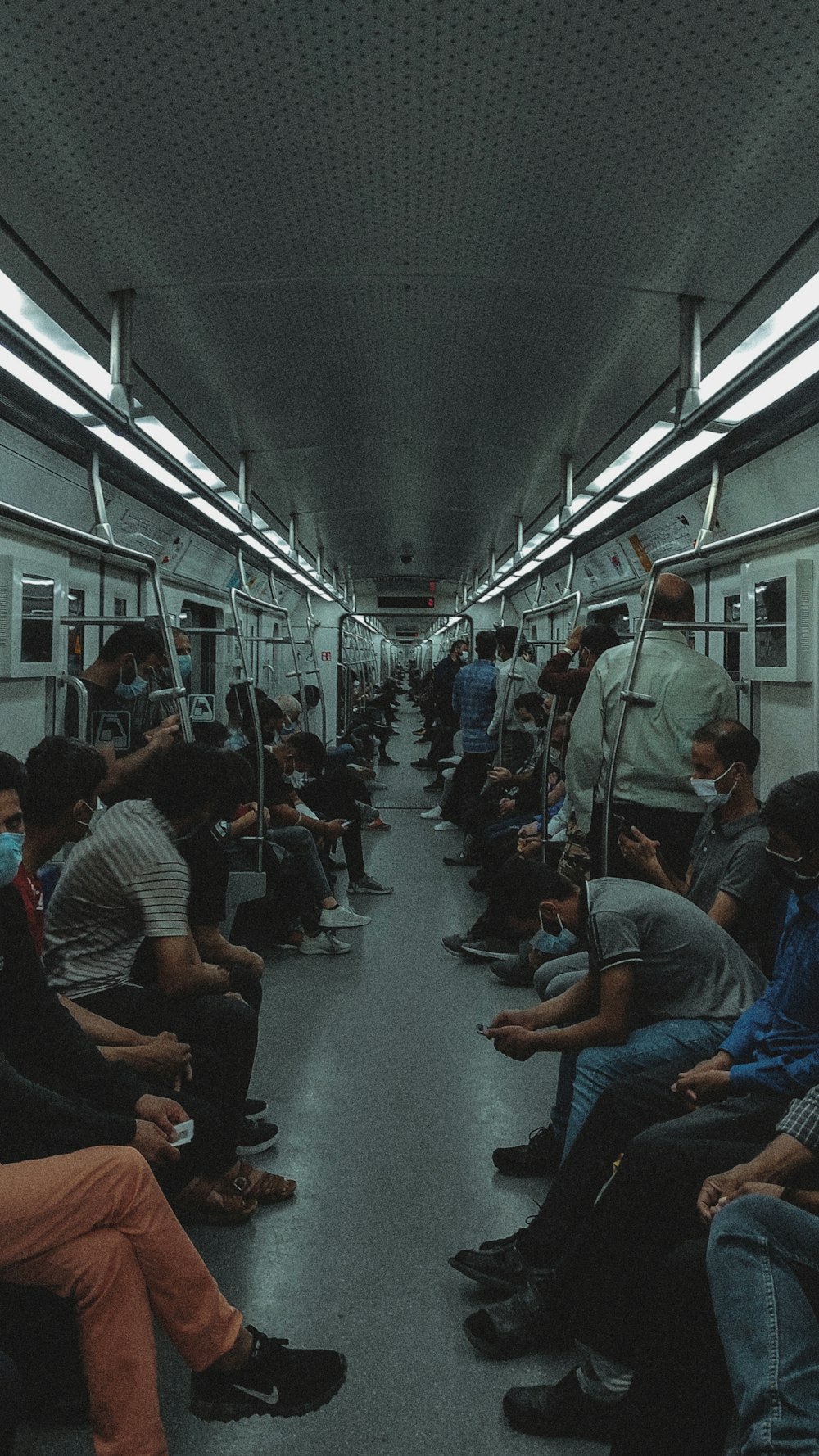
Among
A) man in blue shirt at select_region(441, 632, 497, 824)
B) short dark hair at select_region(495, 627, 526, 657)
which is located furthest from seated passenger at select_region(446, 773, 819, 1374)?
man in blue shirt at select_region(441, 632, 497, 824)

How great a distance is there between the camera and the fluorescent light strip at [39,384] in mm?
3208

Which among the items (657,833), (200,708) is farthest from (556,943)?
(200,708)

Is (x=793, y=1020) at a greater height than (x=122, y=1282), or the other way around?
(x=793, y=1020)

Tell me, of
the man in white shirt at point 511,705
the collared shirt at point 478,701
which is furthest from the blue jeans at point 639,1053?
the collared shirt at point 478,701

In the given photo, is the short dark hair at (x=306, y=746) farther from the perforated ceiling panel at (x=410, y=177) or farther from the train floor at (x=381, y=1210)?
the perforated ceiling panel at (x=410, y=177)

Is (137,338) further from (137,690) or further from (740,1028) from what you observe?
(740,1028)

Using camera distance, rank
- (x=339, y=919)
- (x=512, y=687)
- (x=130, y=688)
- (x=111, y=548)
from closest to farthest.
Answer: (x=111, y=548)
(x=130, y=688)
(x=339, y=919)
(x=512, y=687)

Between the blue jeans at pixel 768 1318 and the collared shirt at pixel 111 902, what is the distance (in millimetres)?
1674

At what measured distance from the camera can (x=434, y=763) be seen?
14875 millimetres

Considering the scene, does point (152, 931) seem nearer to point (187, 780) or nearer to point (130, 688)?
point (187, 780)

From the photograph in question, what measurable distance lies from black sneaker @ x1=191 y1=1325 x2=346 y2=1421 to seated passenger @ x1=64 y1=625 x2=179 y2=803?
238 centimetres

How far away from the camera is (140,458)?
15.3 ft

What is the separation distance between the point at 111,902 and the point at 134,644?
1.90m

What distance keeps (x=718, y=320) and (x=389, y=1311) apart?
3228mm
